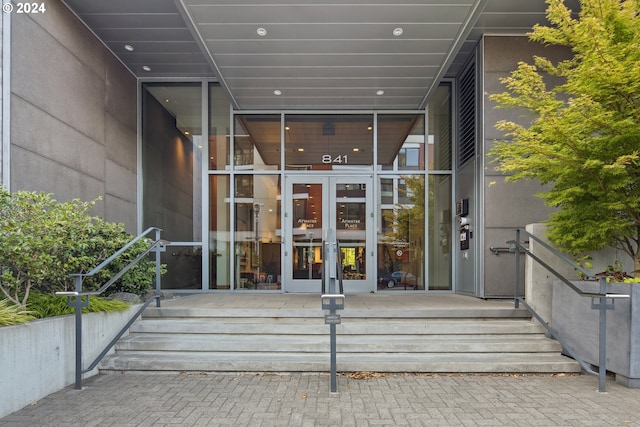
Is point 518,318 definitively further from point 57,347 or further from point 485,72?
point 57,347

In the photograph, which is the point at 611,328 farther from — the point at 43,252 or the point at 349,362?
the point at 43,252

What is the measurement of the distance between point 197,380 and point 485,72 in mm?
6829

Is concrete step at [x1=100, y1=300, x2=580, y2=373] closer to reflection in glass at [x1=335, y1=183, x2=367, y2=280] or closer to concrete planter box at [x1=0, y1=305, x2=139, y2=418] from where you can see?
concrete planter box at [x1=0, y1=305, x2=139, y2=418]

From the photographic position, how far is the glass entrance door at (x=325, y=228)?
816cm

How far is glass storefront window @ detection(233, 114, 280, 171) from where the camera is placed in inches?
333

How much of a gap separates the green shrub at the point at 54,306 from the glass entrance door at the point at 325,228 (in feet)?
13.2

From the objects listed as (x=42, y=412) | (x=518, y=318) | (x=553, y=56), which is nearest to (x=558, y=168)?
(x=518, y=318)

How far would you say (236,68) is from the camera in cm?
666

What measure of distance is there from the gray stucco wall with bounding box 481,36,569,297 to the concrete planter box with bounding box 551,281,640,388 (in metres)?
1.90

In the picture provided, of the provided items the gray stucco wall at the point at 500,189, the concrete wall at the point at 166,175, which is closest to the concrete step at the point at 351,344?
the gray stucco wall at the point at 500,189

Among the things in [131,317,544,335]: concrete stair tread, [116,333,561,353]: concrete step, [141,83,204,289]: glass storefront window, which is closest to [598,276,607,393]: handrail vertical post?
[116,333,561,353]: concrete step

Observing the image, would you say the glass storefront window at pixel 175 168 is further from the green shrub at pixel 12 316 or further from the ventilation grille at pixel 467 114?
the ventilation grille at pixel 467 114

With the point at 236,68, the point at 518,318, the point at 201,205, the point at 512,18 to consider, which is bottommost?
the point at 518,318

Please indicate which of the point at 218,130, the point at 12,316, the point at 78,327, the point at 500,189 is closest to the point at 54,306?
the point at 78,327
